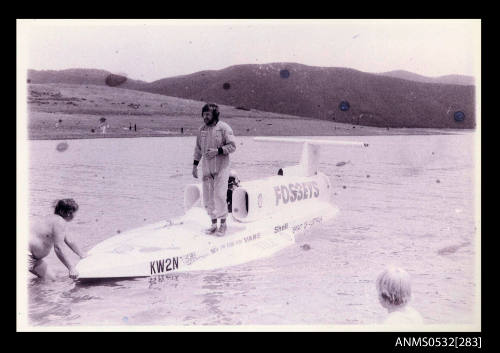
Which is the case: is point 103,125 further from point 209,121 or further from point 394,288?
point 394,288

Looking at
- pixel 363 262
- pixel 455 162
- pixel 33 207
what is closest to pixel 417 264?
pixel 363 262

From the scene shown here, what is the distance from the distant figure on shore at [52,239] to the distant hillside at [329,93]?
58.4 inches

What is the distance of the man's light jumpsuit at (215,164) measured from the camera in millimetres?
5172

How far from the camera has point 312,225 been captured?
664 centimetres

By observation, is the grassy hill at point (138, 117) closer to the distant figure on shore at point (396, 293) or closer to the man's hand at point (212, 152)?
the man's hand at point (212, 152)

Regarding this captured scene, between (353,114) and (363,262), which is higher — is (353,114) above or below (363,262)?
above

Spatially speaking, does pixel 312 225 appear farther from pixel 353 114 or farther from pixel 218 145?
pixel 218 145

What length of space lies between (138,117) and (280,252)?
2.17 metres

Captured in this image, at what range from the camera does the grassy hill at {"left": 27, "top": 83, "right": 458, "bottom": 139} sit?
5766 millimetres

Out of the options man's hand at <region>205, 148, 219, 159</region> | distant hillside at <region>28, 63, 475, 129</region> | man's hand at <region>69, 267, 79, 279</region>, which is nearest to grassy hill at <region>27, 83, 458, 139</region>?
distant hillside at <region>28, 63, 475, 129</region>

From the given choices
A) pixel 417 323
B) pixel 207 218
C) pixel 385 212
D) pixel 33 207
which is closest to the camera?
pixel 417 323

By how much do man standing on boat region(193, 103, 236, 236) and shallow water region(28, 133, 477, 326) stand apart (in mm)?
587

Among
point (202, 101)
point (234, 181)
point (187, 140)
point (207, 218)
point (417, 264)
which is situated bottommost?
point (417, 264)

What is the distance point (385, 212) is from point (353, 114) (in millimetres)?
1415
